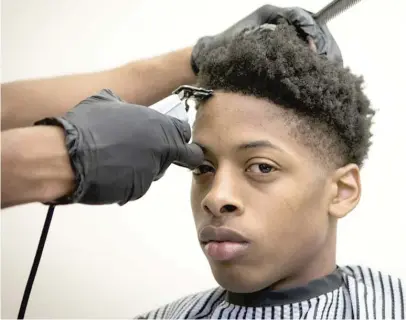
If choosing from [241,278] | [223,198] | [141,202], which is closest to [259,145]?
[223,198]

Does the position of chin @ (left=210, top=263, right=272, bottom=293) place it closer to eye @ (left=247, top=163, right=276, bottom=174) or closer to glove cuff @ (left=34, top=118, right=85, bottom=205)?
eye @ (left=247, top=163, right=276, bottom=174)

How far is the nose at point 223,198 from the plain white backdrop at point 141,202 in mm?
604

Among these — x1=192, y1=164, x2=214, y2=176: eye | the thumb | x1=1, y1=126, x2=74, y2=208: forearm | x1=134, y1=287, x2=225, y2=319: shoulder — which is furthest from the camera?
x1=134, y1=287, x2=225, y2=319: shoulder

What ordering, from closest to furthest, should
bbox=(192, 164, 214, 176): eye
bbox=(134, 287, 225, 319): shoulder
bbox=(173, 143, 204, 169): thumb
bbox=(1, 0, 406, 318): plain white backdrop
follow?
1. bbox=(173, 143, 204, 169): thumb
2. bbox=(192, 164, 214, 176): eye
3. bbox=(134, 287, 225, 319): shoulder
4. bbox=(1, 0, 406, 318): plain white backdrop

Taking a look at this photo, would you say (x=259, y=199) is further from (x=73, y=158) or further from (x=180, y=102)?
(x=73, y=158)

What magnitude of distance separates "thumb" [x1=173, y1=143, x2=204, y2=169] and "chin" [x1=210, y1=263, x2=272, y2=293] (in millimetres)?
192

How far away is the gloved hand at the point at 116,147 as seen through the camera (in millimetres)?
721

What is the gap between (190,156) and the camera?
89 cm

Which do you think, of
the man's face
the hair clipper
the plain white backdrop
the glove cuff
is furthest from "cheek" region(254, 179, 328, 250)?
the plain white backdrop

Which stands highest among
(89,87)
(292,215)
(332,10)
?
(332,10)

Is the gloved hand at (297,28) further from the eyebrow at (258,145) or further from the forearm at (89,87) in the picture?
the eyebrow at (258,145)

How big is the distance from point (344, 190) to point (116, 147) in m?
0.49

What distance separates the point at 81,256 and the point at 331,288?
0.76 metres

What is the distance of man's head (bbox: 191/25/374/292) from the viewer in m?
0.92
